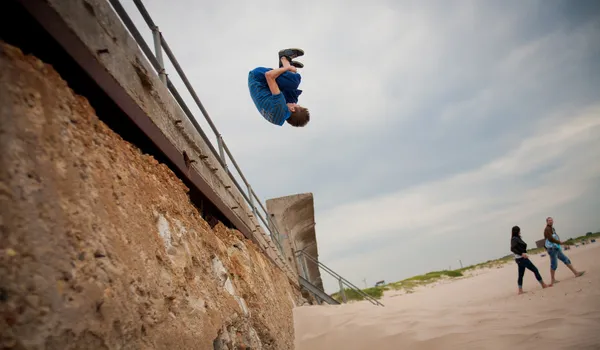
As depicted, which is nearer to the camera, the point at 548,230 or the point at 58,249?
the point at 58,249

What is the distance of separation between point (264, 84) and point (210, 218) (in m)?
1.62

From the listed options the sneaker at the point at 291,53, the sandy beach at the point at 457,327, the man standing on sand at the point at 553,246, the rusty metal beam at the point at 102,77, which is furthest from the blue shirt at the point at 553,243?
the rusty metal beam at the point at 102,77

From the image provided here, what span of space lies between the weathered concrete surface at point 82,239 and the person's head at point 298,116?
199cm

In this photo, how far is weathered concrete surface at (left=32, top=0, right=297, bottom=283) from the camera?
4.56ft

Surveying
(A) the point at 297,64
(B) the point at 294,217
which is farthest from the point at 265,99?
(B) the point at 294,217

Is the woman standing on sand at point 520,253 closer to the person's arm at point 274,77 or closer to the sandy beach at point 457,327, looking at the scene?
the sandy beach at point 457,327

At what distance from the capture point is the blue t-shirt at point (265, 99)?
3424 millimetres

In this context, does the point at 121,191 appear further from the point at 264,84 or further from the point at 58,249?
the point at 264,84

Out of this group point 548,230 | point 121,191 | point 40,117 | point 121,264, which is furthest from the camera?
point 548,230

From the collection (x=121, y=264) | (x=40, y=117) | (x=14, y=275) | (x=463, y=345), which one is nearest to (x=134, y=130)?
(x=40, y=117)

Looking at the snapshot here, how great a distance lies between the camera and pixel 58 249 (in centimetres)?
95

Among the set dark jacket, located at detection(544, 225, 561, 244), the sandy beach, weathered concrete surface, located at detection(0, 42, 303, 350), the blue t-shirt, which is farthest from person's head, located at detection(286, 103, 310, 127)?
dark jacket, located at detection(544, 225, 561, 244)

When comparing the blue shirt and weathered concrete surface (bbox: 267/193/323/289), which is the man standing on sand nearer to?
the blue shirt

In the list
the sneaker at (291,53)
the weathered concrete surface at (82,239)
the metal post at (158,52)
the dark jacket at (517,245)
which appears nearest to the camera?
the weathered concrete surface at (82,239)
